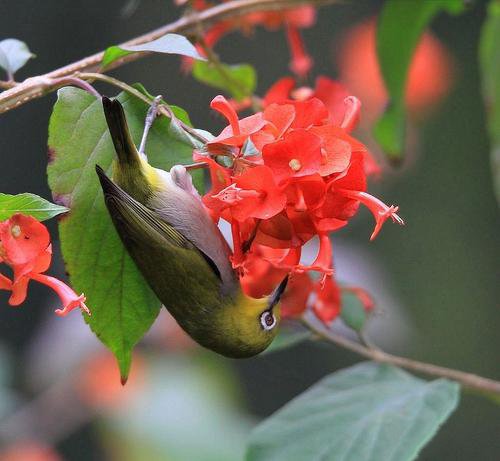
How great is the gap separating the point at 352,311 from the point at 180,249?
1.58 feet

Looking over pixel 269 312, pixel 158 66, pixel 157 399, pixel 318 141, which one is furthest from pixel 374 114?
pixel 318 141

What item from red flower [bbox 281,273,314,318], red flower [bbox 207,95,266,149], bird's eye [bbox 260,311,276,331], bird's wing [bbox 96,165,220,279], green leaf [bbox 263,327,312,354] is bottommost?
green leaf [bbox 263,327,312,354]

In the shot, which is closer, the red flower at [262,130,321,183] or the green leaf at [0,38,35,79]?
the red flower at [262,130,321,183]

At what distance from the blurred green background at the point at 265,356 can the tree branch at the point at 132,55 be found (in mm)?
813

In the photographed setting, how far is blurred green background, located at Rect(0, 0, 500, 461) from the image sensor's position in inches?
91.7

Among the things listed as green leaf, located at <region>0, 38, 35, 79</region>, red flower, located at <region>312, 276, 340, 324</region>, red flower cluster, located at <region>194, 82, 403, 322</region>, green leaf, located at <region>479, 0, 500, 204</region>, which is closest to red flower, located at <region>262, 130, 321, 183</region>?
red flower cluster, located at <region>194, 82, 403, 322</region>

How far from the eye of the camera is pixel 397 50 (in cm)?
148

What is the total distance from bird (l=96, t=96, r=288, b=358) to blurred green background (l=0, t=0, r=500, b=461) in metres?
0.99

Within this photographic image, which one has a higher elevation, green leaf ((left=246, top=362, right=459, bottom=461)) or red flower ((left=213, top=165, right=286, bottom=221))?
red flower ((left=213, top=165, right=286, bottom=221))

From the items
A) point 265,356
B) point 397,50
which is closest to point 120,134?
point 397,50

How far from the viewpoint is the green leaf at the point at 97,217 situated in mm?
934

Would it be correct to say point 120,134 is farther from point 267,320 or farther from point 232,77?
point 232,77

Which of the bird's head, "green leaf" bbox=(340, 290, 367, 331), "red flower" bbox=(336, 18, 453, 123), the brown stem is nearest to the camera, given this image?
the bird's head

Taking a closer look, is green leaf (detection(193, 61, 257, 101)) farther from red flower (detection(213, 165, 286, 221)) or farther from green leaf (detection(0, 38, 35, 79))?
red flower (detection(213, 165, 286, 221))
